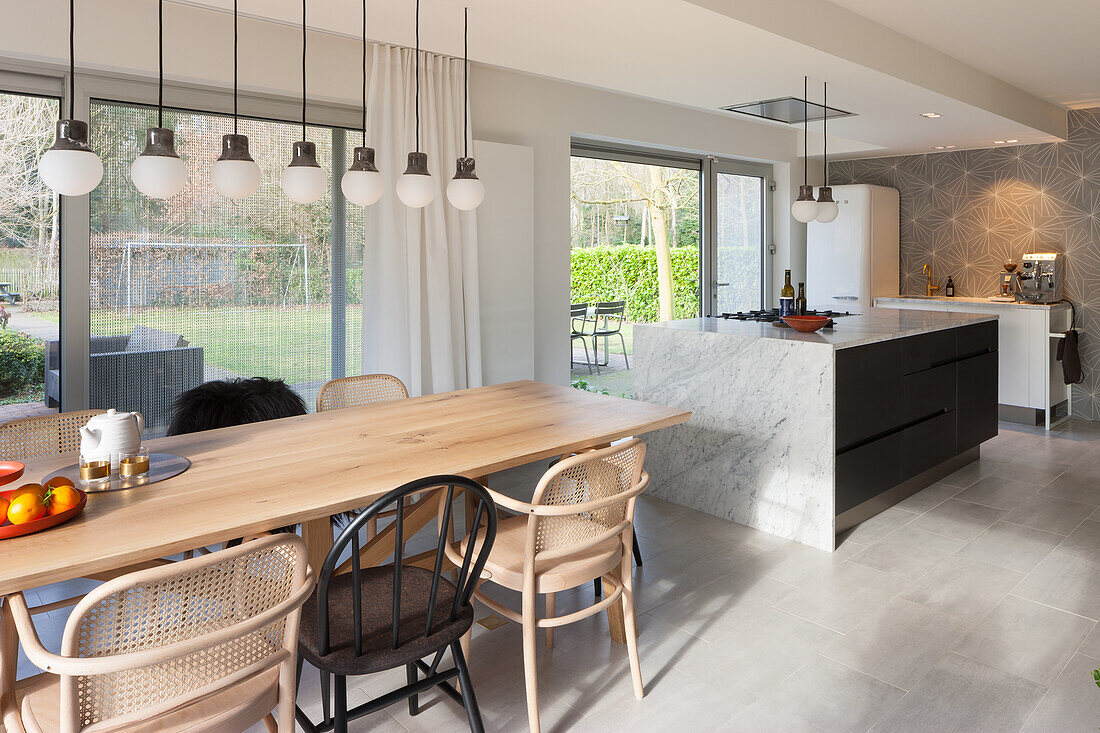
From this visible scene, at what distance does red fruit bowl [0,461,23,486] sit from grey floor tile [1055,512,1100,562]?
3.93 m

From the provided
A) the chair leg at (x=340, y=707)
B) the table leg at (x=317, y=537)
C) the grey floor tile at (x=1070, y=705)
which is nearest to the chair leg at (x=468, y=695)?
the chair leg at (x=340, y=707)

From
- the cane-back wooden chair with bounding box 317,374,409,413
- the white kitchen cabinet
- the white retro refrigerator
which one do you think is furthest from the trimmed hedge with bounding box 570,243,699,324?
the cane-back wooden chair with bounding box 317,374,409,413

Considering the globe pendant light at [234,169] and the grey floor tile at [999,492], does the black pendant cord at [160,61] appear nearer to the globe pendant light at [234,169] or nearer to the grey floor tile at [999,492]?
the globe pendant light at [234,169]

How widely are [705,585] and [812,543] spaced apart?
28.6 inches

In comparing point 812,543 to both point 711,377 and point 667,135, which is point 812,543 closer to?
point 711,377

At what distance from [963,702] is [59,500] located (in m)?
2.46

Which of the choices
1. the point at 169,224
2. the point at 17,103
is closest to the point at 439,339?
the point at 169,224

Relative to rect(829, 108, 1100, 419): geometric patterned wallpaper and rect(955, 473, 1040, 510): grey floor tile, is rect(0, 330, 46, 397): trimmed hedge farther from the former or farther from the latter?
rect(829, 108, 1100, 419): geometric patterned wallpaper

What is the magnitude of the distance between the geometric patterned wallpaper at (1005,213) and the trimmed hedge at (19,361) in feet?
21.5

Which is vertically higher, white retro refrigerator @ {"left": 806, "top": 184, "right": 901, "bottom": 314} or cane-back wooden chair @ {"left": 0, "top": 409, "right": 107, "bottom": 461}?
white retro refrigerator @ {"left": 806, "top": 184, "right": 901, "bottom": 314}

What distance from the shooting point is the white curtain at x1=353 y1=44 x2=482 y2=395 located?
3.98m

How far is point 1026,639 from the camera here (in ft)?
8.79

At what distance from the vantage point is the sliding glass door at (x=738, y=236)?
6.41m

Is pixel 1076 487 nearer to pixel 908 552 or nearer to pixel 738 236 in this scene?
pixel 908 552
